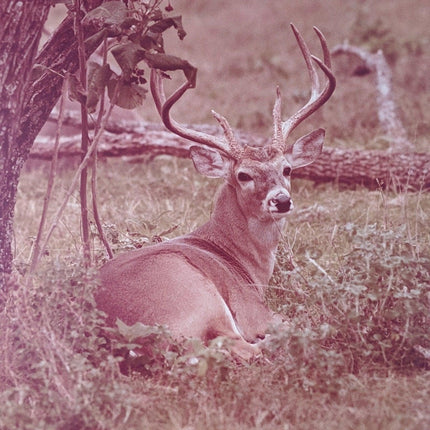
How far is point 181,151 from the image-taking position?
7.79m

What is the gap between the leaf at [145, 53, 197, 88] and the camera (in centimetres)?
431

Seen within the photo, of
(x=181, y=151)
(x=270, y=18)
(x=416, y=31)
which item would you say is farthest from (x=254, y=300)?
(x=270, y=18)

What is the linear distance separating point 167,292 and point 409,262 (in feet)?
→ 3.64

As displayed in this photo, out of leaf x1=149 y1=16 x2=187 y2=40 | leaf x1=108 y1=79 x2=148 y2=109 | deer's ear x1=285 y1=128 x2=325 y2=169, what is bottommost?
deer's ear x1=285 y1=128 x2=325 y2=169

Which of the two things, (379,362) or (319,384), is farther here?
(379,362)

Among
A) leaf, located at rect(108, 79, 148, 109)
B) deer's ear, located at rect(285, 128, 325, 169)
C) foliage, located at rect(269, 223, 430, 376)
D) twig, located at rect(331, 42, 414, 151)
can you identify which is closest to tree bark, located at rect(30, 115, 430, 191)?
twig, located at rect(331, 42, 414, 151)

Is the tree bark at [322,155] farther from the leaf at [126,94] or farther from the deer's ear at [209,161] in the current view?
the leaf at [126,94]

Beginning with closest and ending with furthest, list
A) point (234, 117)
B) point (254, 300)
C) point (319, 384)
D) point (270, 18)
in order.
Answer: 1. point (319, 384)
2. point (254, 300)
3. point (234, 117)
4. point (270, 18)

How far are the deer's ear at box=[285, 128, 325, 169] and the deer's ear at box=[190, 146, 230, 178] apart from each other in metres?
0.40

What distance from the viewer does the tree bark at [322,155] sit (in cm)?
726

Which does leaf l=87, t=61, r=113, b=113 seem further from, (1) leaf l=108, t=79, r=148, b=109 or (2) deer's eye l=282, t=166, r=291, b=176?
(2) deer's eye l=282, t=166, r=291, b=176

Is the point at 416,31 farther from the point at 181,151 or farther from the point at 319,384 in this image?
the point at 319,384

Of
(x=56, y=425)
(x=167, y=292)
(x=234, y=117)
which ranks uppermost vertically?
(x=234, y=117)

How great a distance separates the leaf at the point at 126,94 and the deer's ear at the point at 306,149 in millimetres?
1266
